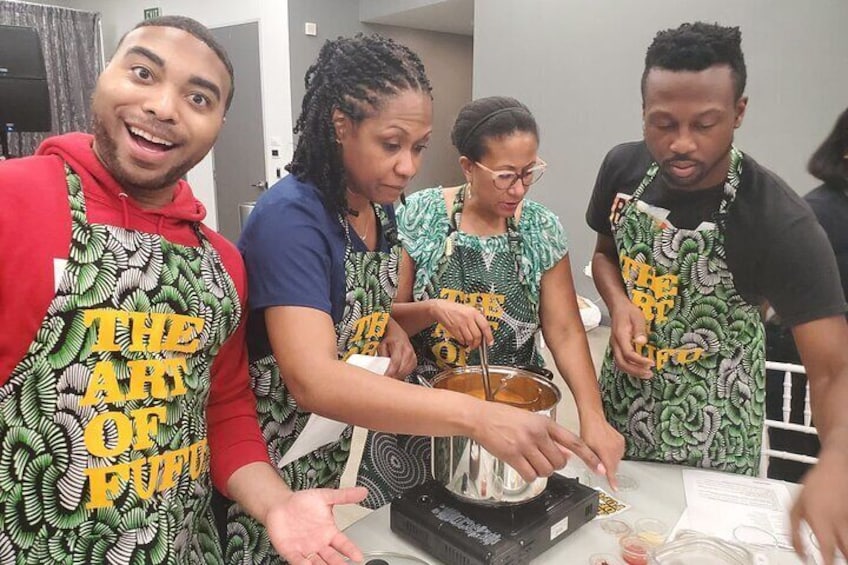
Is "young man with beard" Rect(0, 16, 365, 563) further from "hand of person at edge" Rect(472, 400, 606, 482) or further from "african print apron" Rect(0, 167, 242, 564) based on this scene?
"hand of person at edge" Rect(472, 400, 606, 482)

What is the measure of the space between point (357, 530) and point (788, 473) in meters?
1.44

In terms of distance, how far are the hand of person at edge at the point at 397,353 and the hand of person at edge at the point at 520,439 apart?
1.20 feet

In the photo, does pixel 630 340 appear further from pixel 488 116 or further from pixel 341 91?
pixel 341 91

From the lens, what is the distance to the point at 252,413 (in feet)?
3.59

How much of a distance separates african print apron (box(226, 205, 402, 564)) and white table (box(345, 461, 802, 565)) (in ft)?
0.51

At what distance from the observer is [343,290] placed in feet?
3.67

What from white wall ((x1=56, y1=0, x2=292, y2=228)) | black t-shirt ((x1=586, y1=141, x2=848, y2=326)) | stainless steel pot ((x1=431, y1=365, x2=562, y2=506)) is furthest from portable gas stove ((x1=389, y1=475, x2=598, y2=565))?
white wall ((x1=56, y1=0, x2=292, y2=228))

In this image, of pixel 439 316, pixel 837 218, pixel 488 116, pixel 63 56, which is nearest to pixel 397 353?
pixel 439 316

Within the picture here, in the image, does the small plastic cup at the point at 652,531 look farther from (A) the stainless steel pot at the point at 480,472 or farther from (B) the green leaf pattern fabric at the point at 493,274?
(B) the green leaf pattern fabric at the point at 493,274

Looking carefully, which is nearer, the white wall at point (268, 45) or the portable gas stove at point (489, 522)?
the portable gas stove at point (489, 522)

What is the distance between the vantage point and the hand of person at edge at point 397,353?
125 centimetres

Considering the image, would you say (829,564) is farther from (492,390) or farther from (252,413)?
(252,413)

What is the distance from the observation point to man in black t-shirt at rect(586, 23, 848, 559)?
1.13 m

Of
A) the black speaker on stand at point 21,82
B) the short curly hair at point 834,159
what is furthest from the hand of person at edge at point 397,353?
the black speaker on stand at point 21,82
